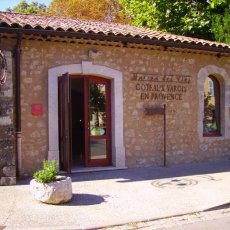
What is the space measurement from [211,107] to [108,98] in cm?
366

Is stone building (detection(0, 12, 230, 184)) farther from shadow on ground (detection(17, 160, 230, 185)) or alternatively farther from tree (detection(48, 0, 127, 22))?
tree (detection(48, 0, 127, 22))

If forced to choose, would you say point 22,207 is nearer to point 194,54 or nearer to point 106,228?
point 106,228

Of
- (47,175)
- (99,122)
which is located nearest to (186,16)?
(99,122)

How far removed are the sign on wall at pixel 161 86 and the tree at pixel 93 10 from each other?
1272 centimetres

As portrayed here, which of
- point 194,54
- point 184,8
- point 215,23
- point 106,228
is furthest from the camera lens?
point 184,8

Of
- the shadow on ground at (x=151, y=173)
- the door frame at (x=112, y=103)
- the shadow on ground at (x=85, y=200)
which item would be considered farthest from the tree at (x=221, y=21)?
the shadow on ground at (x=85, y=200)

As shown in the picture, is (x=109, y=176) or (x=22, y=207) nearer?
(x=22, y=207)

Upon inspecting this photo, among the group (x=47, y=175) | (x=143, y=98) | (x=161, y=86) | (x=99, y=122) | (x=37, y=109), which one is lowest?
(x=47, y=175)

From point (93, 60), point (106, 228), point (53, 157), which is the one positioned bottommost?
point (106, 228)

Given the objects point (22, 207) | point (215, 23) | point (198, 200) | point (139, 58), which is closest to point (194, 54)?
point (139, 58)

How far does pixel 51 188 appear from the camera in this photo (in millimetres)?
6375

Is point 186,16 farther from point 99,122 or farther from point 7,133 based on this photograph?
point 7,133

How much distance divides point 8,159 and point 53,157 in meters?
1.39

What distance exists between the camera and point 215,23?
14.9 m
